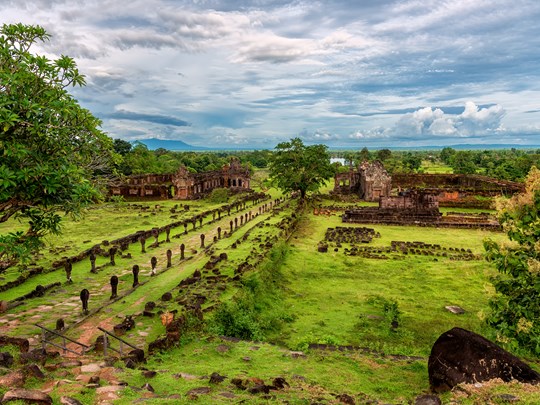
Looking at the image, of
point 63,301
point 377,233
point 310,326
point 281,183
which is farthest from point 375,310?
point 281,183

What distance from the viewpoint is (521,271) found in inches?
379

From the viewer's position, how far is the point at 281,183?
1709 inches

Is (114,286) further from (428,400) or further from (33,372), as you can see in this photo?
(428,400)

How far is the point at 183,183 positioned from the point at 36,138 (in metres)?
41.5

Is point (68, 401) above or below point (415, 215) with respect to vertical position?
above

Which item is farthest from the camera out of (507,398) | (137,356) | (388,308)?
(388,308)

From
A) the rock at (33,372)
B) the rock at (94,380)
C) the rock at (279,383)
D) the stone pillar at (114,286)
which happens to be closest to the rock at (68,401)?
the rock at (94,380)

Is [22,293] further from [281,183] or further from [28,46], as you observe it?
[281,183]

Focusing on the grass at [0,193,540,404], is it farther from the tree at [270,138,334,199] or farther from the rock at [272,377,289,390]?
the tree at [270,138,334,199]

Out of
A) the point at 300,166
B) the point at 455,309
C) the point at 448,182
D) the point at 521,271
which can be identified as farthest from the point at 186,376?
the point at 448,182

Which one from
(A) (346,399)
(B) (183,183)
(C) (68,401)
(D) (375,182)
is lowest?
(A) (346,399)

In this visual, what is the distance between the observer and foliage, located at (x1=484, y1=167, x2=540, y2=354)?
369 inches

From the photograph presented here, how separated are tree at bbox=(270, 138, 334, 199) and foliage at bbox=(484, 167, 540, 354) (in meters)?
32.4

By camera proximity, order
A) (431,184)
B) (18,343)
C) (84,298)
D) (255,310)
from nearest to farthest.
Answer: (18,343)
(84,298)
(255,310)
(431,184)
